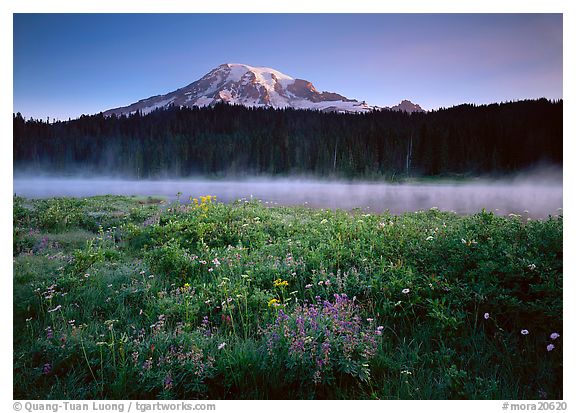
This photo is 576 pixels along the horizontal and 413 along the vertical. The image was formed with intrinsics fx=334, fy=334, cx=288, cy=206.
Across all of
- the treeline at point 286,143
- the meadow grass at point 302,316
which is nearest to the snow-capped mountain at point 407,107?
the treeline at point 286,143

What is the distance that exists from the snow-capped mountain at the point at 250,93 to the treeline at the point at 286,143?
178 millimetres

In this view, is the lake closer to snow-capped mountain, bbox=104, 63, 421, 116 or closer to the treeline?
the treeline

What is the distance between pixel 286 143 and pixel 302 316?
330 cm

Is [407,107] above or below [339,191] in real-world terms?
above

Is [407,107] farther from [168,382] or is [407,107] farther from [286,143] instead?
[168,382]

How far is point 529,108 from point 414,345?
3309 millimetres

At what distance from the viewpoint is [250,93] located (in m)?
5.05

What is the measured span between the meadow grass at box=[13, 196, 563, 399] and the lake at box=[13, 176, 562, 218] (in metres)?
0.24

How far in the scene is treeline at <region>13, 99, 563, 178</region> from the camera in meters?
4.61

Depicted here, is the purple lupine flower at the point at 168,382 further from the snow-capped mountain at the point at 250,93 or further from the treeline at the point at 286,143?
the snow-capped mountain at the point at 250,93

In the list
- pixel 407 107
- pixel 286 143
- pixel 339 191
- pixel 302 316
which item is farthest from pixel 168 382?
pixel 407 107

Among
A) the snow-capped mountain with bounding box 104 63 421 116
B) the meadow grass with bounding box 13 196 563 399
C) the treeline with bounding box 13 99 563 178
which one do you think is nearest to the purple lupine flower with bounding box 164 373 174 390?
the meadow grass with bounding box 13 196 563 399
